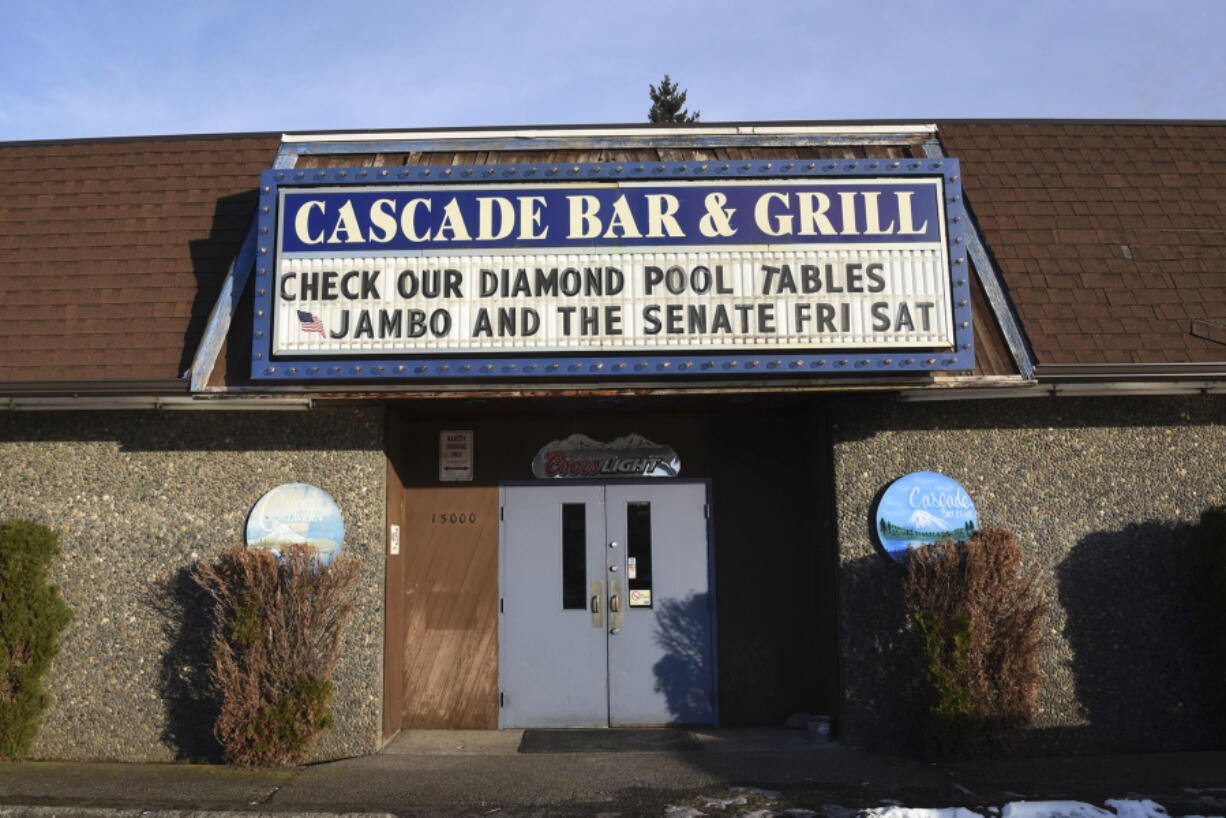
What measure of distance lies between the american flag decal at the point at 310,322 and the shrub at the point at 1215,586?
297 inches

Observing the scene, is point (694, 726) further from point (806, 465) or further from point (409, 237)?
point (409, 237)

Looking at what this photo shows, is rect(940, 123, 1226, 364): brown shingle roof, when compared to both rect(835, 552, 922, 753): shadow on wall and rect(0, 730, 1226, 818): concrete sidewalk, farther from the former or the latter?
rect(0, 730, 1226, 818): concrete sidewalk

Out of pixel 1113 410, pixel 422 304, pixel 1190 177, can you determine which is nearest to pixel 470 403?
pixel 422 304

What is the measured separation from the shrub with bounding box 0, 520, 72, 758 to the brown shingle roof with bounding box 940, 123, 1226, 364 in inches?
335

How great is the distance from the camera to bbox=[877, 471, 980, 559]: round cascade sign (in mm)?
7895

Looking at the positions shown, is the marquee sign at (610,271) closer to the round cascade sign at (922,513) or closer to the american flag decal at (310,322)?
the american flag decal at (310,322)

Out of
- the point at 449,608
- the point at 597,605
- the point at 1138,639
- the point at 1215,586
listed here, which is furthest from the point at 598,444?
the point at 1215,586

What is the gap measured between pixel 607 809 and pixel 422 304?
4.09 meters

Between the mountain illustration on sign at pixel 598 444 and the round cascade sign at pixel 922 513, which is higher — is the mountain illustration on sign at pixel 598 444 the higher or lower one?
the higher one

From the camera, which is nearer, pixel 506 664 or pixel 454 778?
pixel 454 778

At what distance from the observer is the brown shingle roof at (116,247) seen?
7762mm

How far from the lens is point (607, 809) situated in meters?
6.20

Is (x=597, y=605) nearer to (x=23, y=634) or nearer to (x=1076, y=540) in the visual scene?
(x=1076, y=540)

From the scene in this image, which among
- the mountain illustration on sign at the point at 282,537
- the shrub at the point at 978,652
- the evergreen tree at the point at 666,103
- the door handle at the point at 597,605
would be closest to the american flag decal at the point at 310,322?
the mountain illustration on sign at the point at 282,537
